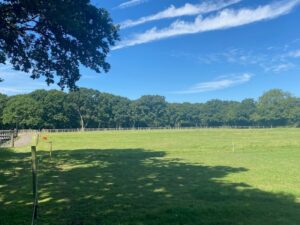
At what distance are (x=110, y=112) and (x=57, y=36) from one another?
455 ft

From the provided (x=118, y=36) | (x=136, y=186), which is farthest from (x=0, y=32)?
(x=136, y=186)

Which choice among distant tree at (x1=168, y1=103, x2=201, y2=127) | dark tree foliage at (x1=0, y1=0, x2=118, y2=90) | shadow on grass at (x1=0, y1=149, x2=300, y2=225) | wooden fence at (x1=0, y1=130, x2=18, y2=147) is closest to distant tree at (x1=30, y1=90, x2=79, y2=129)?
distant tree at (x1=168, y1=103, x2=201, y2=127)

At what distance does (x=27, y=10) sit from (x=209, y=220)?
37.6 feet

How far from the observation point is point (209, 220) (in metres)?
9.02

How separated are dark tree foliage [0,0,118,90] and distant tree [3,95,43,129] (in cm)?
10303

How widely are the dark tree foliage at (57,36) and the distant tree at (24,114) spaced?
103m

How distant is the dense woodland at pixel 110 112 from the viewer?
122m

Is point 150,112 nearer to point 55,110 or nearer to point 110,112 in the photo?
point 110,112

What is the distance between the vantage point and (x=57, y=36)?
688 inches

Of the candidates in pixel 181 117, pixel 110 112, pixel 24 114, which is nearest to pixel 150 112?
pixel 181 117

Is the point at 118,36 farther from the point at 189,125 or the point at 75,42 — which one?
the point at 189,125

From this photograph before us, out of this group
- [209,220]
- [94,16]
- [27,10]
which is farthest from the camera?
[94,16]

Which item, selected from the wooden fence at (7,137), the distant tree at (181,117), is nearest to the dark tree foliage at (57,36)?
the wooden fence at (7,137)

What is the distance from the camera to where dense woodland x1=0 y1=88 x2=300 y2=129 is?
122 m
